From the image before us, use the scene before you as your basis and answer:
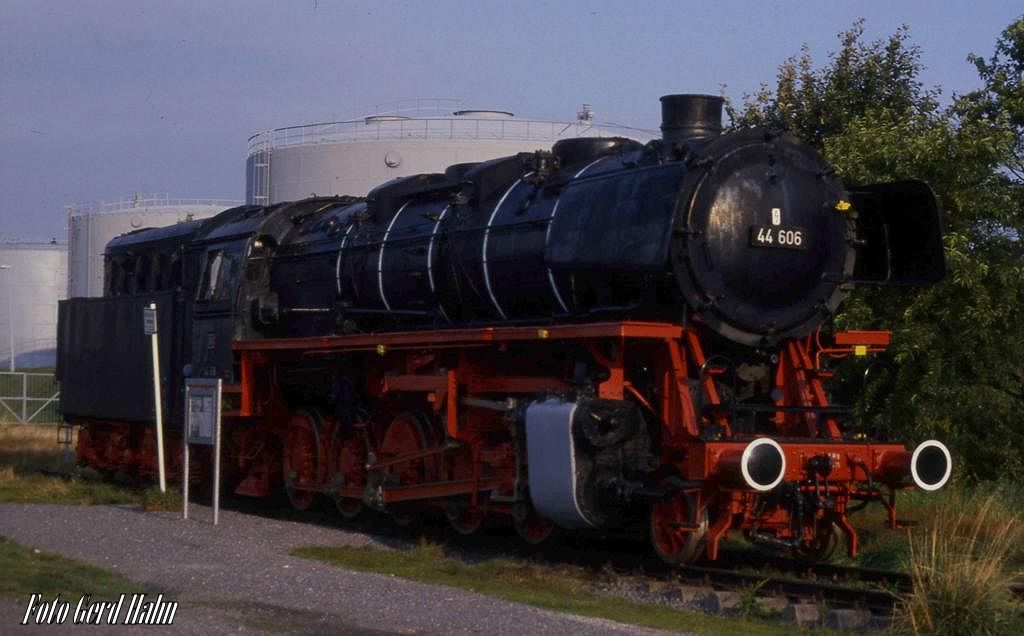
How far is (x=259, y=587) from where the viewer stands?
11.0 m

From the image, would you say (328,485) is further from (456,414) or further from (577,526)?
(577,526)

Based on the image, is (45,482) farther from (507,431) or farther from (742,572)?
(742,572)

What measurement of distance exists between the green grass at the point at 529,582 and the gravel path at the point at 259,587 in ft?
1.75

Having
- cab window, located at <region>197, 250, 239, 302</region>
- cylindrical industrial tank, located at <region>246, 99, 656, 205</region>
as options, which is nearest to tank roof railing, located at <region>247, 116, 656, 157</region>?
cylindrical industrial tank, located at <region>246, 99, 656, 205</region>

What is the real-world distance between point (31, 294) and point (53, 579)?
2828 inches

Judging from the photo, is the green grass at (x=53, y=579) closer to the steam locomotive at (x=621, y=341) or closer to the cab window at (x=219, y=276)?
the steam locomotive at (x=621, y=341)

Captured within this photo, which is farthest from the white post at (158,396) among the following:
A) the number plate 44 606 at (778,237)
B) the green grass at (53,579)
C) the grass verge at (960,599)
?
the grass verge at (960,599)

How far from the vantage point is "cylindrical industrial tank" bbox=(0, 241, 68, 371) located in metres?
78.2

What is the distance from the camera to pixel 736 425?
41.3 ft

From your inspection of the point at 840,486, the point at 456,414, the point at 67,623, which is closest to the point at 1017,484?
the point at 840,486

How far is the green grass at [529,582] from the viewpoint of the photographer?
10.3 metres

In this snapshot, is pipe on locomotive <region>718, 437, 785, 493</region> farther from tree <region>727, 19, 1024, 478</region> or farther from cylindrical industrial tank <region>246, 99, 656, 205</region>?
cylindrical industrial tank <region>246, 99, 656, 205</region>

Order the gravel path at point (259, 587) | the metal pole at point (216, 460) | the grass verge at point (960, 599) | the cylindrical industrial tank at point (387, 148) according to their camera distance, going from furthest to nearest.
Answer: the cylindrical industrial tank at point (387, 148)
the metal pole at point (216, 460)
the gravel path at point (259, 587)
the grass verge at point (960, 599)

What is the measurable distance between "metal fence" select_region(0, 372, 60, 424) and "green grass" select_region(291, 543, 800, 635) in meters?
28.3
